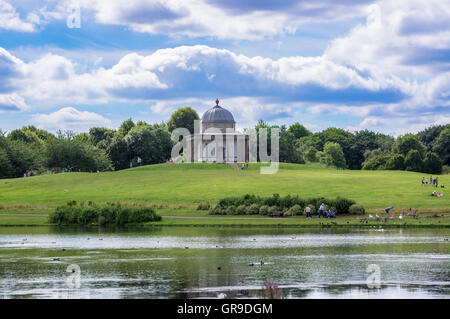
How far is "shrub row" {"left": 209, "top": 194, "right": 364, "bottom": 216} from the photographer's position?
2606 inches

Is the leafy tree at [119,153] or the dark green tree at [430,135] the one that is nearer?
the leafy tree at [119,153]

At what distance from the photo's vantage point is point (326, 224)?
5894 cm

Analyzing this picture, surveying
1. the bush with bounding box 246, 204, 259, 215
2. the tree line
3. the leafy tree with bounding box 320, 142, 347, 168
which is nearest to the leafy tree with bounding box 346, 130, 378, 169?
the tree line

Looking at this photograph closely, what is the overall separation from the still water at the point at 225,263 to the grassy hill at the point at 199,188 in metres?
24.0

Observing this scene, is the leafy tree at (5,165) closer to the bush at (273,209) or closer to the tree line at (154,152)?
the tree line at (154,152)

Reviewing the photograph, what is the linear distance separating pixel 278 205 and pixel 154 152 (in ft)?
309

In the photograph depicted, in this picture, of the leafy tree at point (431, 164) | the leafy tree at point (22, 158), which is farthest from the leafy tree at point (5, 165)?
the leafy tree at point (431, 164)

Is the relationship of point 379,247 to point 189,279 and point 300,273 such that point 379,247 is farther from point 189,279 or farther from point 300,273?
point 189,279

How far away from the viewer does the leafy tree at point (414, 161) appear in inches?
5974

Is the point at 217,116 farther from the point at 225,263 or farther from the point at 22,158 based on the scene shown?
the point at 225,263

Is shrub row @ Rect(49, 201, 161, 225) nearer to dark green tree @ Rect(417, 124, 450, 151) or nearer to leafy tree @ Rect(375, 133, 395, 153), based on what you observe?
leafy tree @ Rect(375, 133, 395, 153)

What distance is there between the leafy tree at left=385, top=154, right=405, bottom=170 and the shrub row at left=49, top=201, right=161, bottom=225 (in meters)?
97.3

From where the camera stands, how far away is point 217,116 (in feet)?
477

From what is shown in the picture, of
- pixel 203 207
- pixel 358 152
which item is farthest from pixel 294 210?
pixel 358 152
